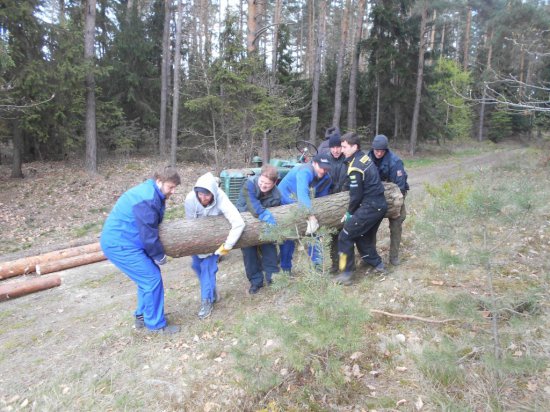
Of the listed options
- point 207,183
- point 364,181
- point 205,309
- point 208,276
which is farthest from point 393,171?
point 205,309

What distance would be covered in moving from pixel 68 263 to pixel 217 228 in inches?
178

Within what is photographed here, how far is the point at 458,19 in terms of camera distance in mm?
36406

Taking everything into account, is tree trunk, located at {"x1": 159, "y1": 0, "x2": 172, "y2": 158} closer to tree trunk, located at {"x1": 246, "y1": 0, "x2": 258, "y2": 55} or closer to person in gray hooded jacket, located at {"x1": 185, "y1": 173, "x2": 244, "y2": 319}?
tree trunk, located at {"x1": 246, "y1": 0, "x2": 258, "y2": 55}

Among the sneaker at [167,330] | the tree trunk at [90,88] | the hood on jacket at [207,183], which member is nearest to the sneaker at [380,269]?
the hood on jacket at [207,183]

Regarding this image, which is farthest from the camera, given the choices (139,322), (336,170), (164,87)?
(164,87)

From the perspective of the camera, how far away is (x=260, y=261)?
507 centimetres

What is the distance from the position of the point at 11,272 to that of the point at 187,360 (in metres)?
5.20

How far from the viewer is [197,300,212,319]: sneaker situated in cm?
458

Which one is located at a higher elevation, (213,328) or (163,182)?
(163,182)

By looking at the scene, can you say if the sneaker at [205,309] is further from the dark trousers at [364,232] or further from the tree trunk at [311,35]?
the tree trunk at [311,35]

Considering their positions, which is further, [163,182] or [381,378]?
[163,182]

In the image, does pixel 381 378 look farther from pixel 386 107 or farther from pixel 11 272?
pixel 386 107

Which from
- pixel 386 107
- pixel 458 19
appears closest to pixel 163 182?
pixel 386 107

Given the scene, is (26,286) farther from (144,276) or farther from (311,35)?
(311,35)
